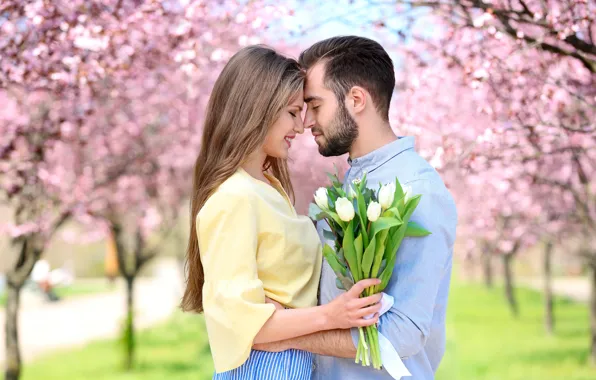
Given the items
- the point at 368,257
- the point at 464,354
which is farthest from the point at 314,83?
the point at 464,354

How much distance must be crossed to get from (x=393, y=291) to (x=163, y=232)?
10.6m

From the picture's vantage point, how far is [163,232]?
12.8 metres

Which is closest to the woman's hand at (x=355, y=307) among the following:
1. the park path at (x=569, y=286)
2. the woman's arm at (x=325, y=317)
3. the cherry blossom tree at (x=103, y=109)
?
the woman's arm at (x=325, y=317)

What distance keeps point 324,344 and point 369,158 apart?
2.24 ft

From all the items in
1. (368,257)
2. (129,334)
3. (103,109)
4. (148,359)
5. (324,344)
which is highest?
(368,257)

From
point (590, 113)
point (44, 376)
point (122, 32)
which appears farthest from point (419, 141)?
point (44, 376)

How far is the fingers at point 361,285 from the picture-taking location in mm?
2430

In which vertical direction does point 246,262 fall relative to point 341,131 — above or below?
below

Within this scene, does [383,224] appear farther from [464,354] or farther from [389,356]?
[464,354]

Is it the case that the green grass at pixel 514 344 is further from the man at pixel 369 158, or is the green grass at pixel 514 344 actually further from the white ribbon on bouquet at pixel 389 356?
the white ribbon on bouquet at pixel 389 356

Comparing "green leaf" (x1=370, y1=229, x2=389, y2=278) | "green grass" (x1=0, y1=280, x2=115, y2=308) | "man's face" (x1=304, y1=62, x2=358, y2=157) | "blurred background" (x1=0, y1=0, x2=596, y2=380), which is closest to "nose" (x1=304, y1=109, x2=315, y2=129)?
"man's face" (x1=304, y1=62, x2=358, y2=157)

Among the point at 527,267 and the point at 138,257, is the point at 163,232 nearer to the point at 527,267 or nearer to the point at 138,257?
the point at 138,257

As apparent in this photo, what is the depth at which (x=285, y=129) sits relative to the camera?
2.83 meters

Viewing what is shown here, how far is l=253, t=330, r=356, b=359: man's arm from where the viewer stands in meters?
2.54
